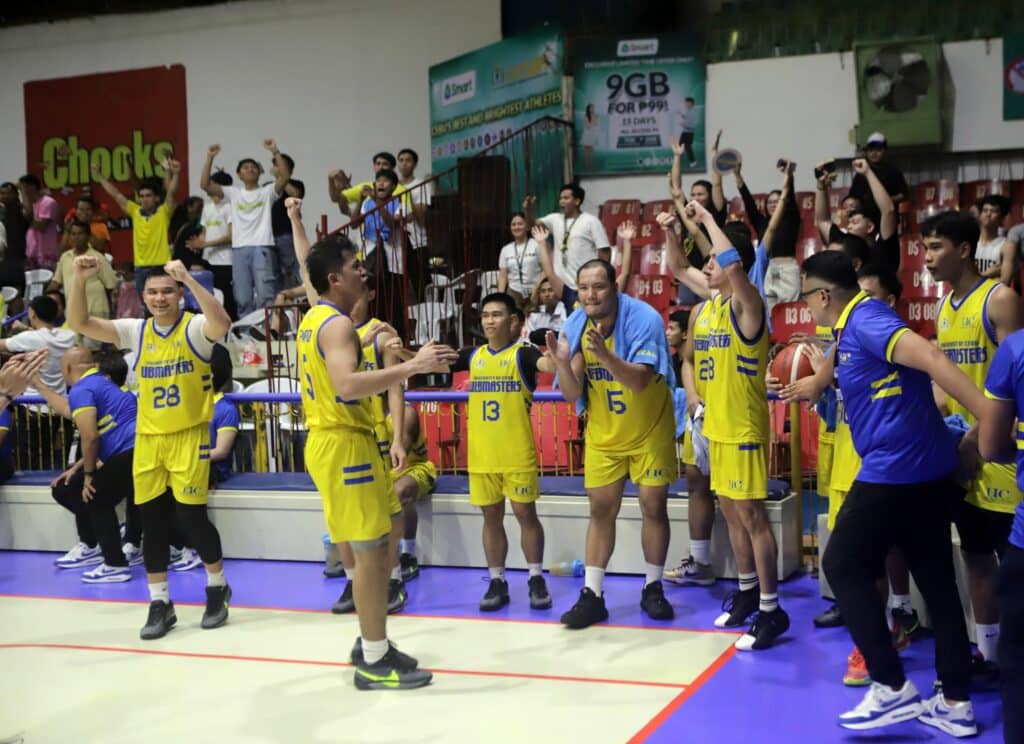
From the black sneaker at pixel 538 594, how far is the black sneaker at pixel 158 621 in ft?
6.81

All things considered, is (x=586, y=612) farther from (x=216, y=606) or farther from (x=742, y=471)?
(x=216, y=606)

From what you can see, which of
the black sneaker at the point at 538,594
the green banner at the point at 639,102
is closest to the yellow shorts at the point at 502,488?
the black sneaker at the point at 538,594

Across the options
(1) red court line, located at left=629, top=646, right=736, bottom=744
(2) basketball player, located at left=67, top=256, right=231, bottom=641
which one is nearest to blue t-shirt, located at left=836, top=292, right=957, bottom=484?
(1) red court line, located at left=629, top=646, right=736, bottom=744

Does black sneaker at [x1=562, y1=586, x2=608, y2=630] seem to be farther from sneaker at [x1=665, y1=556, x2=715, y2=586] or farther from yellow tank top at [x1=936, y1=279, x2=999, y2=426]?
yellow tank top at [x1=936, y1=279, x2=999, y2=426]

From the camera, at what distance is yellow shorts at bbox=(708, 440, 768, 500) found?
6.03m

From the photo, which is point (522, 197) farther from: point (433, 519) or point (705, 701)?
point (705, 701)

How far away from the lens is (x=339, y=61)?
16438 millimetres

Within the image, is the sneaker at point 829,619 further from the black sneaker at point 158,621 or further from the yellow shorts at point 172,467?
the black sneaker at point 158,621

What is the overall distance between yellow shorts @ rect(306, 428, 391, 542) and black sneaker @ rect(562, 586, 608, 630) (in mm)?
1412

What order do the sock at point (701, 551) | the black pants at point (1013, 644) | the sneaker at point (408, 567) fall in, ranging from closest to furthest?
the black pants at point (1013, 644)
the sock at point (701, 551)
the sneaker at point (408, 567)

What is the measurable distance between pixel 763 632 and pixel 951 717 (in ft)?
4.36

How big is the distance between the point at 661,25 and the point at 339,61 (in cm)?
461

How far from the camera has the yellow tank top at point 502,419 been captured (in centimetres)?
690

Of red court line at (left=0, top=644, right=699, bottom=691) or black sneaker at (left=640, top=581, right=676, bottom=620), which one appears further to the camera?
black sneaker at (left=640, top=581, right=676, bottom=620)
